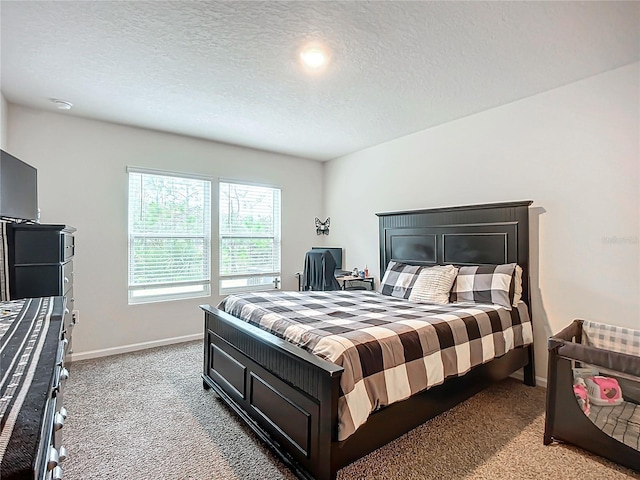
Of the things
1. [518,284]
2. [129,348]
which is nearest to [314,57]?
[518,284]

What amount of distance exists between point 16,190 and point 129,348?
2086 mm

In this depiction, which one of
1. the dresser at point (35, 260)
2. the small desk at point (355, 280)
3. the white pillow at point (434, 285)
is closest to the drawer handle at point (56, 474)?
the dresser at point (35, 260)

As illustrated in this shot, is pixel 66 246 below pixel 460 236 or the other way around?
below

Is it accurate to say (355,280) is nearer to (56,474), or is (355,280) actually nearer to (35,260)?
(35,260)

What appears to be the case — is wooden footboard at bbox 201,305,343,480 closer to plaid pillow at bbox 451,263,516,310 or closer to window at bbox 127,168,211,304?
window at bbox 127,168,211,304

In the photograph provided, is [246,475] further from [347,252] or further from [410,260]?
[347,252]

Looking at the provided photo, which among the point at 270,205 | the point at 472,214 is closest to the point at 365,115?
the point at 472,214

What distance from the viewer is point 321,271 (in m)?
4.11

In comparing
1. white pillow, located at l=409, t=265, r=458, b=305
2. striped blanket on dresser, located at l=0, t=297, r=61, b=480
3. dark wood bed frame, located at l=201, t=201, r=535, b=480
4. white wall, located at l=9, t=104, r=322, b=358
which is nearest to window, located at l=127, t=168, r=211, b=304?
white wall, located at l=9, t=104, r=322, b=358

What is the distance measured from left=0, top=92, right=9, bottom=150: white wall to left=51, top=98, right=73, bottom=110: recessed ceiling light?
15.2 inches

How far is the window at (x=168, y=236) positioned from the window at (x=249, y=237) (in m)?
0.24

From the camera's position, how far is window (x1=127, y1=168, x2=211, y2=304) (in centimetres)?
397

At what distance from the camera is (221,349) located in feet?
8.81

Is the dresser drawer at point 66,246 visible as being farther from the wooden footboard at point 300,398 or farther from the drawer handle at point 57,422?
the drawer handle at point 57,422
